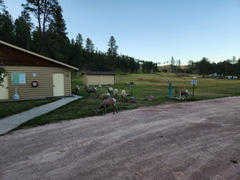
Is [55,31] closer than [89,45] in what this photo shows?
Yes

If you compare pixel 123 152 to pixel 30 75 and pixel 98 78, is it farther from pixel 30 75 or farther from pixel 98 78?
pixel 98 78

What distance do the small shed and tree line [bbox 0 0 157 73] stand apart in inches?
248

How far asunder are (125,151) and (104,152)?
1.72 ft

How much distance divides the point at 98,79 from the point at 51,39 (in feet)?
40.9

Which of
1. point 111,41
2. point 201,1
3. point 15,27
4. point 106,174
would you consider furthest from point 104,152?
point 111,41

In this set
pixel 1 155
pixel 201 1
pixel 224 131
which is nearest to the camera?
pixel 1 155

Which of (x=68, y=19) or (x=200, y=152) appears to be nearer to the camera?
(x=200, y=152)

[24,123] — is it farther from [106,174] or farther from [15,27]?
[15,27]

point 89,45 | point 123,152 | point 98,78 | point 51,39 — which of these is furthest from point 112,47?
point 123,152

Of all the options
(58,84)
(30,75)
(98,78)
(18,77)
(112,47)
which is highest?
(112,47)

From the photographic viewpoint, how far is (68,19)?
95.0 feet

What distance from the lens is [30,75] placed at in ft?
39.1

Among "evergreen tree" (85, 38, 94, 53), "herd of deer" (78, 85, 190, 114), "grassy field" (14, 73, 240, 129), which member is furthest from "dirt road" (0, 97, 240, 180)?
"evergreen tree" (85, 38, 94, 53)

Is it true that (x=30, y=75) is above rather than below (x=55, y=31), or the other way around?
below
